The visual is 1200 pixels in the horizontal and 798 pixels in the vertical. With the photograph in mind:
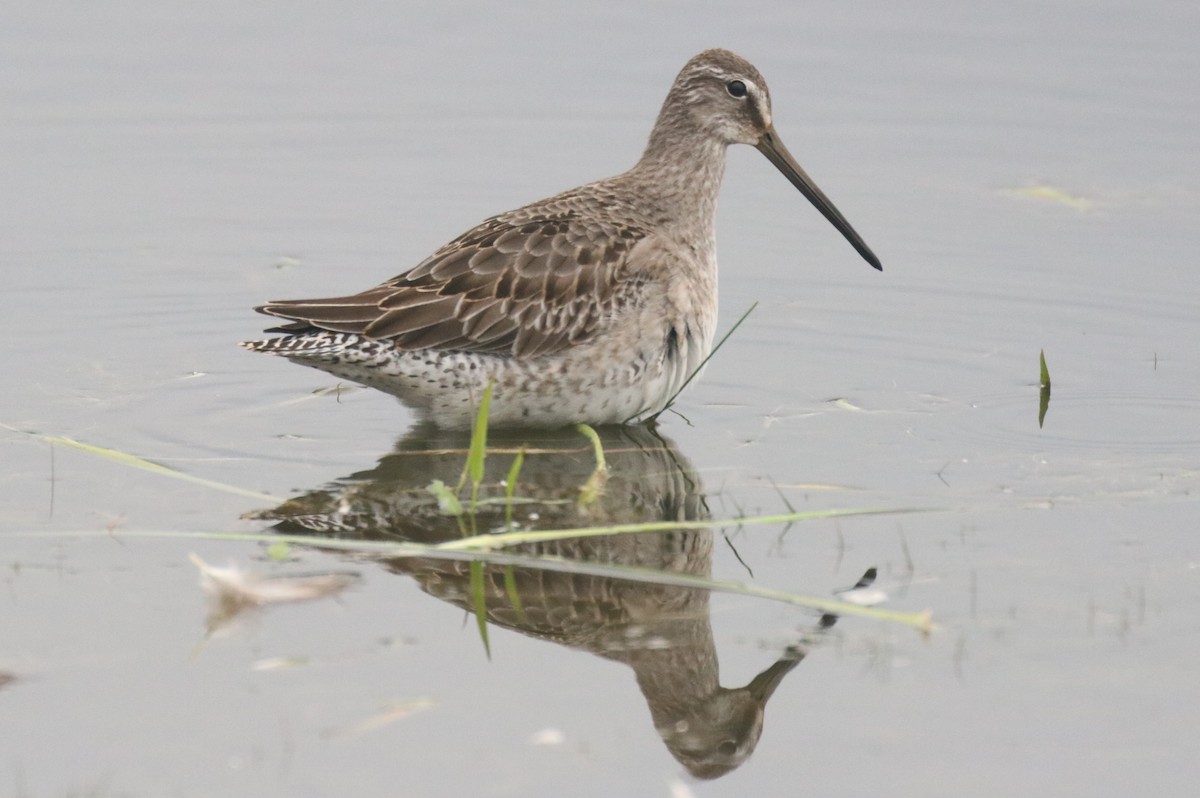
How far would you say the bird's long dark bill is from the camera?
7.67 m

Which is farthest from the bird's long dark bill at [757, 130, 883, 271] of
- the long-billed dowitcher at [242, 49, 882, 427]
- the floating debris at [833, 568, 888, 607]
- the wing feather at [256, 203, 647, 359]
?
the floating debris at [833, 568, 888, 607]

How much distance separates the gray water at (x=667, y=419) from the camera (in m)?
4.17

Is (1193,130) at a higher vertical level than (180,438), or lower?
higher

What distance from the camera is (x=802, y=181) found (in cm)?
770

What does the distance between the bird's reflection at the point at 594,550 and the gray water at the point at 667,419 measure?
0.23ft

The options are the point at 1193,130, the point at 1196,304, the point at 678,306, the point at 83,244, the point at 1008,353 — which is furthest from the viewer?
the point at 1193,130

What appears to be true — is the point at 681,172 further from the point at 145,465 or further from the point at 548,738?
the point at 548,738

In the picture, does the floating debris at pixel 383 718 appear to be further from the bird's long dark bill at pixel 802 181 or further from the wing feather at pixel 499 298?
the bird's long dark bill at pixel 802 181

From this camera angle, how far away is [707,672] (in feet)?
14.9

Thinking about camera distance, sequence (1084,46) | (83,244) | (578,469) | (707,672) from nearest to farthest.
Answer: (707,672), (578,469), (83,244), (1084,46)

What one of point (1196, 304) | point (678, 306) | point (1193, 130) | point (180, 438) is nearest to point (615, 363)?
point (678, 306)

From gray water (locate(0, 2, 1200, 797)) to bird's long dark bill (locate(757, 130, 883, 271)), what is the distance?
408 millimetres

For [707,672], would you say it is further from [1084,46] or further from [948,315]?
[1084,46]

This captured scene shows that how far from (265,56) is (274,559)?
7.40m
